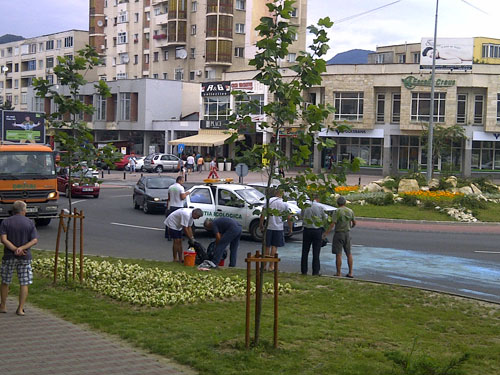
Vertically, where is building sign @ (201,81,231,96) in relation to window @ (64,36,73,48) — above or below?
below

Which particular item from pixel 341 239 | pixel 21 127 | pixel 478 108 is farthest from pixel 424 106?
pixel 341 239

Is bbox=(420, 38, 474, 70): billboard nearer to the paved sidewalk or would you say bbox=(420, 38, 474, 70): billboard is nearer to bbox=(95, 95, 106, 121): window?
bbox=(95, 95, 106, 121): window

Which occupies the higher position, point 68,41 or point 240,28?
point 68,41

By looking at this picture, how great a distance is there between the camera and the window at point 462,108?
189 ft

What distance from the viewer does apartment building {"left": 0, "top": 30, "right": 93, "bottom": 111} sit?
104312 mm

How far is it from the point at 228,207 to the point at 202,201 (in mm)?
928

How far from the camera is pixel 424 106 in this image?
58.0 metres

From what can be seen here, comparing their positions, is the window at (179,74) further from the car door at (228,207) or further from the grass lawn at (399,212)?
the car door at (228,207)

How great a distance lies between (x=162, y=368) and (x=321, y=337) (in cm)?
226

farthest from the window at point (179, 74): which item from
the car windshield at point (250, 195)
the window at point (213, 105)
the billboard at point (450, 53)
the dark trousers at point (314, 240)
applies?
the dark trousers at point (314, 240)

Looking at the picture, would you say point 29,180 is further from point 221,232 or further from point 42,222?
point 221,232

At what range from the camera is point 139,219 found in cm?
2503

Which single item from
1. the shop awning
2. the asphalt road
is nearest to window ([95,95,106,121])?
the shop awning

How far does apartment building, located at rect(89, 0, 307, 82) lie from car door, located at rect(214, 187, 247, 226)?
52.0 m
